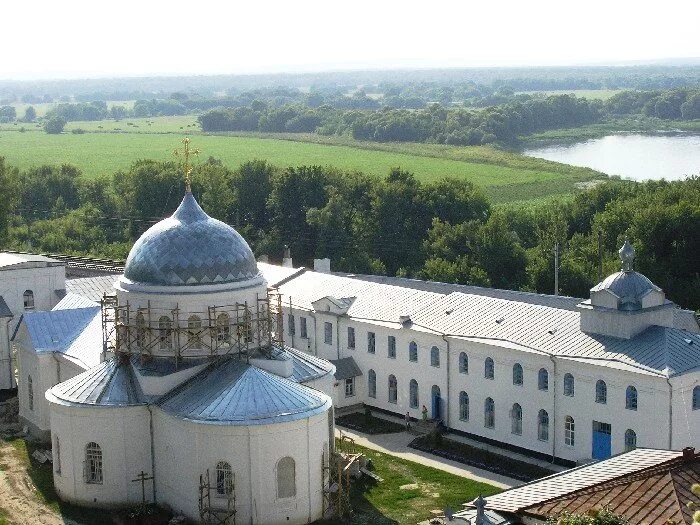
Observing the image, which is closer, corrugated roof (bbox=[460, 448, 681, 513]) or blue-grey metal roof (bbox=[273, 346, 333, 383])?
corrugated roof (bbox=[460, 448, 681, 513])

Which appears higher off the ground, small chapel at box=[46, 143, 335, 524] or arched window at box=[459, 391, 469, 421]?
small chapel at box=[46, 143, 335, 524]

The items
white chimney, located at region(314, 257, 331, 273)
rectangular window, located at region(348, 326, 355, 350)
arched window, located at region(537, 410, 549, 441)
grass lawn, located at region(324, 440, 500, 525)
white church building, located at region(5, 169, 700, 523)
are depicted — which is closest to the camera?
white church building, located at region(5, 169, 700, 523)

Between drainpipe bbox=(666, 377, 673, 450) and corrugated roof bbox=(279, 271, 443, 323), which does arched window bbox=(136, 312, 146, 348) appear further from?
drainpipe bbox=(666, 377, 673, 450)

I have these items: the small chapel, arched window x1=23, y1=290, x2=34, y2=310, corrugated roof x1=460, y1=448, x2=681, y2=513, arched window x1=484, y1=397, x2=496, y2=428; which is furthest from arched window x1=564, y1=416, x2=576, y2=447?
arched window x1=23, y1=290, x2=34, y2=310

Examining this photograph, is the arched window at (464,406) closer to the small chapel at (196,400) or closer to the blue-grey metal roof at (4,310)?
the small chapel at (196,400)

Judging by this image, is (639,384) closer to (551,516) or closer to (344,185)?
(551,516)

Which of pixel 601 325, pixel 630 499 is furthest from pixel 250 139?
pixel 630 499

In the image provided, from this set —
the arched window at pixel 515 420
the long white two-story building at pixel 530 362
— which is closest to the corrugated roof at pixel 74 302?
the long white two-story building at pixel 530 362

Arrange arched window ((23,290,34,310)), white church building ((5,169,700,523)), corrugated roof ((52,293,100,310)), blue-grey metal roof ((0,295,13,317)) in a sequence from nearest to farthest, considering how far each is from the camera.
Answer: white church building ((5,169,700,523)), corrugated roof ((52,293,100,310)), blue-grey metal roof ((0,295,13,317)), arched window ((23,290,34,310))
